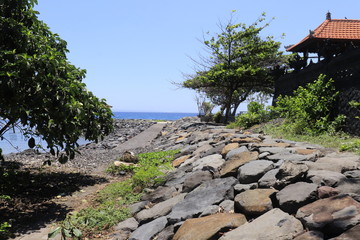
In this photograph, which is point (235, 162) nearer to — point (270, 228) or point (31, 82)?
point (270, 228)

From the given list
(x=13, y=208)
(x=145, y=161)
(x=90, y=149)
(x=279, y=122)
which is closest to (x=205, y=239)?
(x=13, y=208)

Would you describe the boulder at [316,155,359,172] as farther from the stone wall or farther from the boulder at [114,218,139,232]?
the stone wall

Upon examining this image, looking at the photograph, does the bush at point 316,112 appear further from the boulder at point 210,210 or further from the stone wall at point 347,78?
the boulder at point 210,210

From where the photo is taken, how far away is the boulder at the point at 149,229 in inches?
179

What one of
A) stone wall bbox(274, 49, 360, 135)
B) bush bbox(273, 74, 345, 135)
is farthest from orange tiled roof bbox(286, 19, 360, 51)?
bush bbox(273, 74, 345, 135)

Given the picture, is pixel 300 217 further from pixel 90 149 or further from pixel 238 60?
pixel 238 60

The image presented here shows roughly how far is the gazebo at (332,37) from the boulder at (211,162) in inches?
350

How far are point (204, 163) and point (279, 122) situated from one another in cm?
601

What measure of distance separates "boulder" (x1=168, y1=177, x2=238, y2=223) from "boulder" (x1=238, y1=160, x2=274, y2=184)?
179 mm

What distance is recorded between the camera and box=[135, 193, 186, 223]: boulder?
5137 millimetres

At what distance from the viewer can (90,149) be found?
52.5 ft

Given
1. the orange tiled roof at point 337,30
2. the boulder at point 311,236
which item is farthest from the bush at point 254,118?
the boulder at point 311,236

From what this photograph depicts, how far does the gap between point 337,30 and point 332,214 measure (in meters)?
14.5

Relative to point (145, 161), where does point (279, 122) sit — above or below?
above
